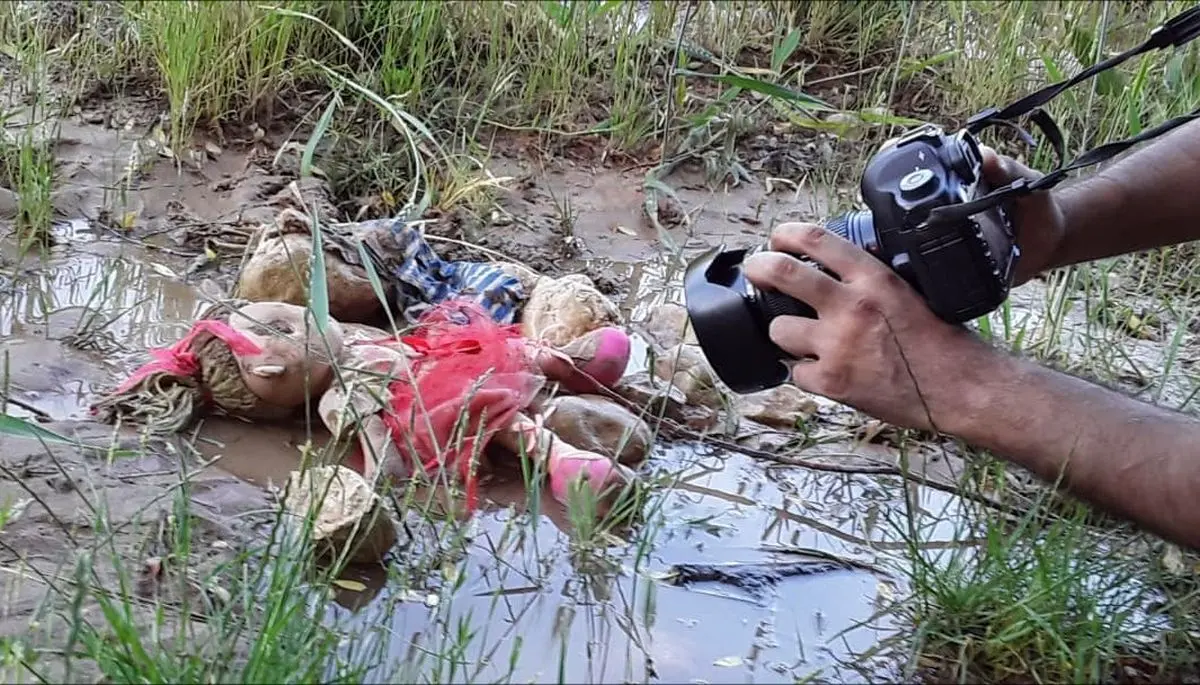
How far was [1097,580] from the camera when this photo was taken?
63.1 inches

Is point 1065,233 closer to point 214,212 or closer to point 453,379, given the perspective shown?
point 453,379

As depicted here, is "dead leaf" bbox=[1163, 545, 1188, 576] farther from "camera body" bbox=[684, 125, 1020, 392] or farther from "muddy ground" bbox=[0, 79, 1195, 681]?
"camera body" bbox=[684, 125, 1020, 392]

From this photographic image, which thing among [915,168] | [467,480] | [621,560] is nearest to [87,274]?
[467,480]

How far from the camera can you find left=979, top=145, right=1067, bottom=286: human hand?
5.91 ft

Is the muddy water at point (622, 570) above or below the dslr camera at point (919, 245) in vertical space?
below

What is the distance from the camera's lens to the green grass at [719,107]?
151 cm

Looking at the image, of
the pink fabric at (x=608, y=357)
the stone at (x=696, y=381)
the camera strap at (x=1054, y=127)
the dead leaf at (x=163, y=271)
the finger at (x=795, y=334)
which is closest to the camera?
the camera strap at (x=1054, y=127)

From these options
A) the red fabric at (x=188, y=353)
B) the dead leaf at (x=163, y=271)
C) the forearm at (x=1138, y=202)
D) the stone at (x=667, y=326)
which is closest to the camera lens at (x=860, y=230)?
Answer: the forearm at (x=1138, y=202)

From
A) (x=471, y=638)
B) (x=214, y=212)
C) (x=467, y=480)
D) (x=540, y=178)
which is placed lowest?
(x=471, y=638)

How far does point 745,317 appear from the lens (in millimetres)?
1611

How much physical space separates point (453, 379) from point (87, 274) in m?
0.90

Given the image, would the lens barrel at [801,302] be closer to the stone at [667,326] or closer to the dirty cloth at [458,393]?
the dirty cloth at [458,393]

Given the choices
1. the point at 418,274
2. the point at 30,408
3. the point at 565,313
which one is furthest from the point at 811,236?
the point at 30,408

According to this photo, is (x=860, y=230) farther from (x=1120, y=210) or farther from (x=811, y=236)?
(x=1120, y=210)
